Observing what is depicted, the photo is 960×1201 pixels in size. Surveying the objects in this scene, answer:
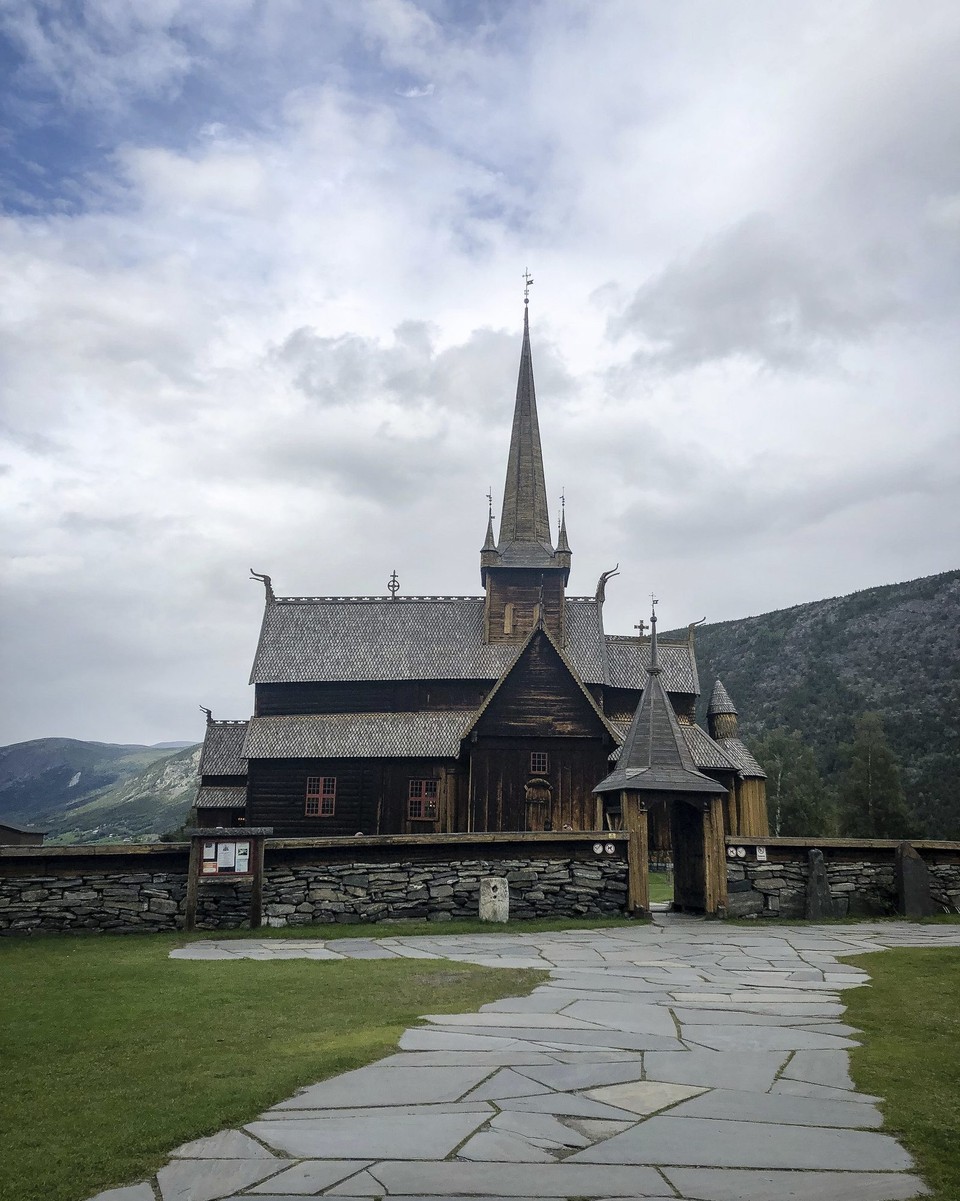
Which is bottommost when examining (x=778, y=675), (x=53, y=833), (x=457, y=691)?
(x=53, y=833)

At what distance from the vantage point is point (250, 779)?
37312 millimetres

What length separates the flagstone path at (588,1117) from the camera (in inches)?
179

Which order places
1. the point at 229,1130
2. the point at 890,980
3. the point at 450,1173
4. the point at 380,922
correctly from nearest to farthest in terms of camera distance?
the point at 450,1173, the point at 229,1130, the point at 890,980, the point at 380,922

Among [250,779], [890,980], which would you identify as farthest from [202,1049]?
[250,779]

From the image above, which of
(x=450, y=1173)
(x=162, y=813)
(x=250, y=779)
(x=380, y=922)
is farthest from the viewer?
(x=162, y=813)

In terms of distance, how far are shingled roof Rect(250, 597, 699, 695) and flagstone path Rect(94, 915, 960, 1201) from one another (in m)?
30.8

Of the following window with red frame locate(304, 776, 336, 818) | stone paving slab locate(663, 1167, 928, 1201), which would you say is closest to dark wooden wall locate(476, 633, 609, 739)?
window with red frame locate(304, 776, 336, 818)

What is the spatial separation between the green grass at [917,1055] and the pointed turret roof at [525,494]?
104 ft

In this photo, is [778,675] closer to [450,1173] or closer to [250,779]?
[250,779]

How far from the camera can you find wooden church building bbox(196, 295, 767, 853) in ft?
109

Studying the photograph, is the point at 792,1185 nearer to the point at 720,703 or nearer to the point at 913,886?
the point at 913,886

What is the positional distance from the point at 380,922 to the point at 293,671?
24.2 meters

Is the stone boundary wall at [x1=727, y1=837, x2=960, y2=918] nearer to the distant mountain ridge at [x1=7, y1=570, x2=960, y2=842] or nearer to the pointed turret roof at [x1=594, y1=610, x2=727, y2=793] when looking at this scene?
the pointed turret roof at [x1=594, y1=610, x2=727, y2=793]

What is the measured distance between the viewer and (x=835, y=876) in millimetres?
19719
